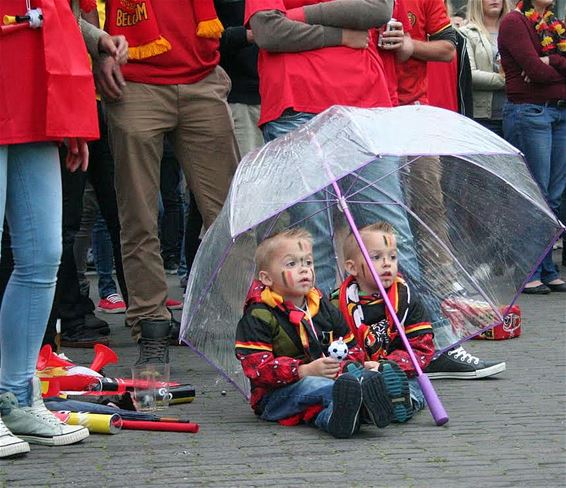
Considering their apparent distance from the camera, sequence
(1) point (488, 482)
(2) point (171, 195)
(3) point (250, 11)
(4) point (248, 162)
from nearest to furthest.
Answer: (1) point (488, 482) → (4) point (248, 162) → (3) point (250, 11) → (2) point (171, 195)

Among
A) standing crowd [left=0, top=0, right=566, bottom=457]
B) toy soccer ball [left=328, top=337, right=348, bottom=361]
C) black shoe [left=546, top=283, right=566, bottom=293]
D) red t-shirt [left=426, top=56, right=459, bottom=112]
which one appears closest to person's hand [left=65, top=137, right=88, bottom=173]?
standing crowd [left=0, top=0, right=566, bottom=457]

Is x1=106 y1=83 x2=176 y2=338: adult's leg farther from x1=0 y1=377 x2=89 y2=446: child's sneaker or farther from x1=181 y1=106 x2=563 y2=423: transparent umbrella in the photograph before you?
x1=0 y1=377 x2=89 y2=446: child's sneaker

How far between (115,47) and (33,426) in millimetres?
2120

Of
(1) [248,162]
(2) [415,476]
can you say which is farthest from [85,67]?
(2) [415,476]

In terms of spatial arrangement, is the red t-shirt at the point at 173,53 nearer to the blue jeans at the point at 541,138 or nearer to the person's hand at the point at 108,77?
the person's hand at the point at 108,77

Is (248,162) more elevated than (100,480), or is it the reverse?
(248,162)

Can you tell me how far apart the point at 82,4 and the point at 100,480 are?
1.93m

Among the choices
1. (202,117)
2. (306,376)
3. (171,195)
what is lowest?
(171,195)

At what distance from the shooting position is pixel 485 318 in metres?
5.97

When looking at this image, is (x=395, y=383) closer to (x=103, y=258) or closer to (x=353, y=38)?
(x=353, y=38)

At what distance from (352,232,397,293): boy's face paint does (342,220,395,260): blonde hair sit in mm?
21

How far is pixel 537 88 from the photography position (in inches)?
388

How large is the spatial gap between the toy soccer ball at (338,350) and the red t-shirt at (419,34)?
281cm

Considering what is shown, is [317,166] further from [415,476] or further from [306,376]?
[415,476]
